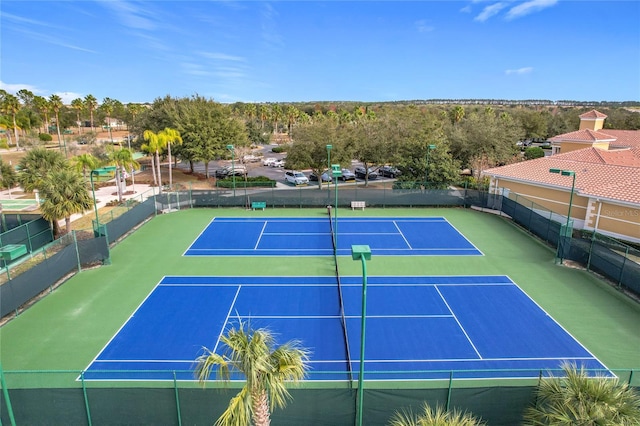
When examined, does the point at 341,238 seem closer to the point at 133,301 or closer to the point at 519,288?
the point at 519,288

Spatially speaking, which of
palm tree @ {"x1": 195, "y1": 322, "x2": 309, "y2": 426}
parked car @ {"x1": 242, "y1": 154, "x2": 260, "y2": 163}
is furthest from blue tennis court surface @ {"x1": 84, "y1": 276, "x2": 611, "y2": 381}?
parked car @ {"x1": 242, "y1": 154, "x2": 260, "y2": 163}

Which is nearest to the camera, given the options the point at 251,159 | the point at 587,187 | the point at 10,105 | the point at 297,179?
the point at 587,187

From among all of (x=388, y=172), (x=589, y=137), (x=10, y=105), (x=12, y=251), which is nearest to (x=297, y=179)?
(x=388, y=172)

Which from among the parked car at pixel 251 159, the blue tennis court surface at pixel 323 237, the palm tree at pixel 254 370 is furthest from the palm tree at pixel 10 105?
the palm tree at pixel 254 370

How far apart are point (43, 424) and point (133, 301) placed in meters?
7.38

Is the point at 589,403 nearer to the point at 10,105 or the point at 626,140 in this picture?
the point at 626,140

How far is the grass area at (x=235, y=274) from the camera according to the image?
13.2 metres

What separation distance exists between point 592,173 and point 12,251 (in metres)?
32.7

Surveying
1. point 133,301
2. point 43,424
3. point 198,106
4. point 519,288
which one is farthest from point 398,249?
point 198,106

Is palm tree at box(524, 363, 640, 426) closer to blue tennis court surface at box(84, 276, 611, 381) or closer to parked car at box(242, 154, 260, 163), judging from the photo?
blue tennis court surface at box(84, 276, 611, 381)

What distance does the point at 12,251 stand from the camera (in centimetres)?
1828

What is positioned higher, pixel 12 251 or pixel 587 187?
pixel 587 187

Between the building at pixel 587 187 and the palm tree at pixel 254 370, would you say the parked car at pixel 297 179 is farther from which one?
the palm tree at pixel 254 370

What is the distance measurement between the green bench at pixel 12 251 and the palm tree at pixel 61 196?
1903mm
